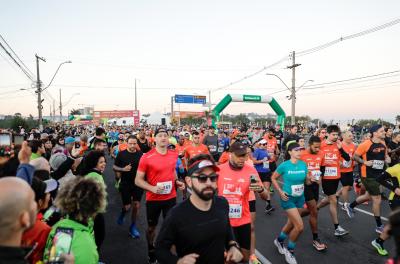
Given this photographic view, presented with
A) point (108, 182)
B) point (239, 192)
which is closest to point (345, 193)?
point (239, 192)

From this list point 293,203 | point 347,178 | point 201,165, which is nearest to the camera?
point 201,165

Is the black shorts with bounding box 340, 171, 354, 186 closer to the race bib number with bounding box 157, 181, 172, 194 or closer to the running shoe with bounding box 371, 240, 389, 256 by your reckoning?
the running shoe with bounding box 371, 240, 389, 256

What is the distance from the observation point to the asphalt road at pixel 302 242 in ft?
15.5

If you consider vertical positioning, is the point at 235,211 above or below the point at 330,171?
below

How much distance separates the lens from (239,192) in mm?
3908

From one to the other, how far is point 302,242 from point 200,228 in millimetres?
3887

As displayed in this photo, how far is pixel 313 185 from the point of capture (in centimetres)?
538

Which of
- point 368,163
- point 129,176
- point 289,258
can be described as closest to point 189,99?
point 129,176

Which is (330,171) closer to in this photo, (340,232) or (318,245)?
(340,232)

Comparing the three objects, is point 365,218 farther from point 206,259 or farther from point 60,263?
point 60,263

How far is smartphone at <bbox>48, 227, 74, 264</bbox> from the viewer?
1973 mm

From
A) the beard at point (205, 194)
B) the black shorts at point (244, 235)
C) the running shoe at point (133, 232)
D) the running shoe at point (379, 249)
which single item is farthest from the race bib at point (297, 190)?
the running shoe at point (133, 232)

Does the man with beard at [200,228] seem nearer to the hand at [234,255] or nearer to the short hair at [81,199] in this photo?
the hand at [234,255]

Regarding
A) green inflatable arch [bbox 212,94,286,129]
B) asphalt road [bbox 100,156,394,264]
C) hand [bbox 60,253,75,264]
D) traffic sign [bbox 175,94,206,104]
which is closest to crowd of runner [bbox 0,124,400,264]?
hand [bbox 60,253,75,264]
